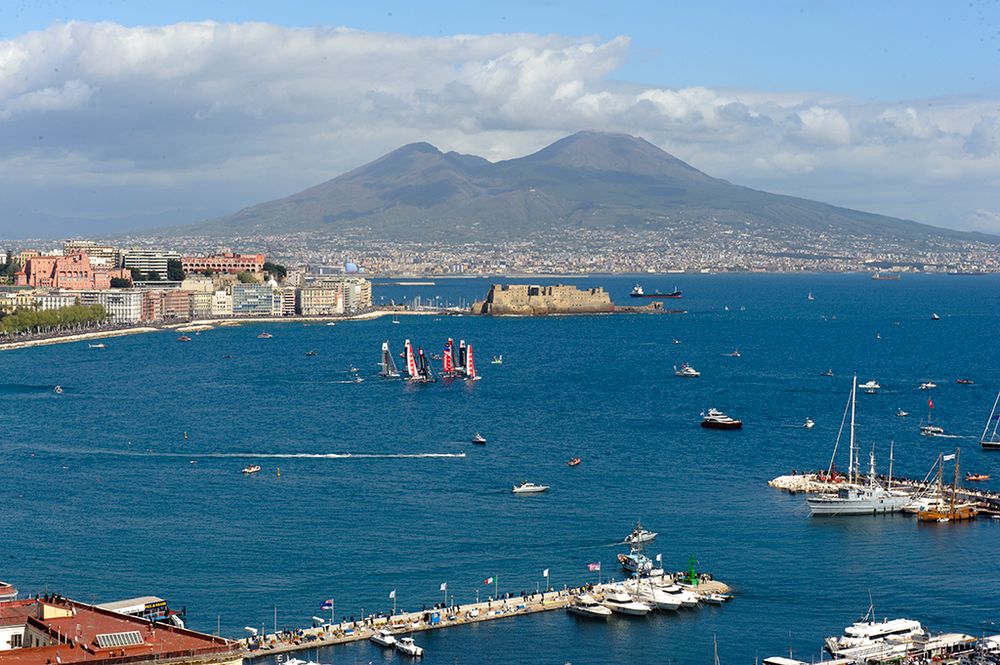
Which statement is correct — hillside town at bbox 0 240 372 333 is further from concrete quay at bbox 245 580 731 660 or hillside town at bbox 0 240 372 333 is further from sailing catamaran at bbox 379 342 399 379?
concrete quay at bbox 245 580 731 660

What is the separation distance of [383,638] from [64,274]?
312ft

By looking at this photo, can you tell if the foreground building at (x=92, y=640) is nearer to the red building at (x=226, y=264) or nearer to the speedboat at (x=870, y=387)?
the speedboat at (x=870, y=387)

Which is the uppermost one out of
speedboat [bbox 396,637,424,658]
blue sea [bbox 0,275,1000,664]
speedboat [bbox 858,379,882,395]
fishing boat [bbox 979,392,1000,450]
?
speedboat [bbox 858,379,882,395]

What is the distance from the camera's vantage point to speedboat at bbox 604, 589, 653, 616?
25312 millimetres

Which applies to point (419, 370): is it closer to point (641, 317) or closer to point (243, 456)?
point (243, 456)

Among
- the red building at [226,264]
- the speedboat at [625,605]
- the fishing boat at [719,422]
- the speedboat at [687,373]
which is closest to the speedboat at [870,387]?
the speedboat at [687,373]

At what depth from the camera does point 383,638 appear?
2355 cm

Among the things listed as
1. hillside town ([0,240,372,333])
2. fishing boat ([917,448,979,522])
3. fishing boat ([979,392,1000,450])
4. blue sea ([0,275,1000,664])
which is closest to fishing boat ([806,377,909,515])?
blue sea ([0,275,1000,664])

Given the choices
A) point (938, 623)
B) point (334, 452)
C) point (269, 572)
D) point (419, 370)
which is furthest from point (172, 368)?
point (938, 623)

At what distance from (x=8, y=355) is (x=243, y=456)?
128ft

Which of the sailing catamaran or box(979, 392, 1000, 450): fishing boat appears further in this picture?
the sailing catamaran

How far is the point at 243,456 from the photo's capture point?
4122 cm

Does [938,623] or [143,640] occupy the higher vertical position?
[143,640]

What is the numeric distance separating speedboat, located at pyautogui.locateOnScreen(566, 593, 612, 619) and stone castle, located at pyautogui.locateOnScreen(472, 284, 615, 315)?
303ft
